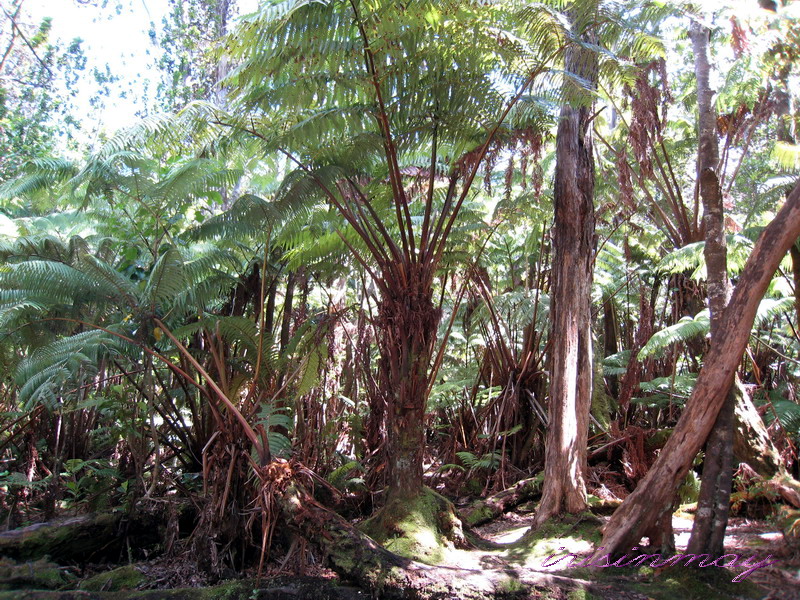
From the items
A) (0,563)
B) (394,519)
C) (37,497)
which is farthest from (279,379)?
(37,497)

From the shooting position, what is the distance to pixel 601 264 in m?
8.96

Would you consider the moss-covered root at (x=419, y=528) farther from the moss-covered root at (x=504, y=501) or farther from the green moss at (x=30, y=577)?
the green moss at (x=30, y=577)

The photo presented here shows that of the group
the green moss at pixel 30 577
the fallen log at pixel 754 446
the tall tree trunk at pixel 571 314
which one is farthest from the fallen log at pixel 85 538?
the fallen log at pixel 754 446

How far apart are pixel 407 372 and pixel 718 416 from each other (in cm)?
185

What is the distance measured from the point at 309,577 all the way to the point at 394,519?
664 millimetres

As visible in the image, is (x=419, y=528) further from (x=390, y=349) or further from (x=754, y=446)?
(x=754, y=446)

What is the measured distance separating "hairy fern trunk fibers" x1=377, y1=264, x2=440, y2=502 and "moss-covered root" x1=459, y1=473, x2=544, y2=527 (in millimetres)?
1577

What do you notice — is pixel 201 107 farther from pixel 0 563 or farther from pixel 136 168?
pixel 0 563

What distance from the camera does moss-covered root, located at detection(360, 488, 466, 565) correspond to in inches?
142

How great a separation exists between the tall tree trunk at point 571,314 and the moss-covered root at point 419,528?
0.83m

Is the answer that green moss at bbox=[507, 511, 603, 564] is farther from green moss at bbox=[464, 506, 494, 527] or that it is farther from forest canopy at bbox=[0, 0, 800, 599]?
green moss at bbox=[464, 506, 494, 527]

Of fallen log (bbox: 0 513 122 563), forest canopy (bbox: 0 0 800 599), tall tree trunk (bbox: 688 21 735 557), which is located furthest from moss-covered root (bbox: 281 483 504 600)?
fallen log (bbox: 0 513 122 563)

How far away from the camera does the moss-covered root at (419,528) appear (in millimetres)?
3615

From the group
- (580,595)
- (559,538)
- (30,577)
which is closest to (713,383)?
(580,595)
